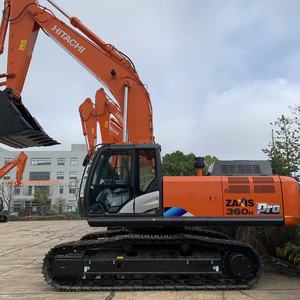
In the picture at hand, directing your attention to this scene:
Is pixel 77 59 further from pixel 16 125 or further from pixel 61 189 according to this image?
pixel 61 189

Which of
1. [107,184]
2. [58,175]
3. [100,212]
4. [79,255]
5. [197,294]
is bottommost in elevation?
[197,294]

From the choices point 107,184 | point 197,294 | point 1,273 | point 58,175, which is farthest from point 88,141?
point 58,175

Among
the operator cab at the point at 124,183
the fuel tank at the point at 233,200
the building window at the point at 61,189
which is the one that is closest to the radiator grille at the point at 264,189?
the fuel tank at the point at 233,200

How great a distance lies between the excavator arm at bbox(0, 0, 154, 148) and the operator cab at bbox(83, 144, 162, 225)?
1.91 meters

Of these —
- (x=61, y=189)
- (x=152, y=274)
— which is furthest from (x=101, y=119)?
(x=61, y=189)

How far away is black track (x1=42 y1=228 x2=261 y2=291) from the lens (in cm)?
866

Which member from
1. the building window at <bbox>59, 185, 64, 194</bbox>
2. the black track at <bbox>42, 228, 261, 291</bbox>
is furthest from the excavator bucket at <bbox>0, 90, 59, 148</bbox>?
the building window at <bbox>59, 185, 64, 194</bbox>

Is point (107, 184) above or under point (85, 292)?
→ above

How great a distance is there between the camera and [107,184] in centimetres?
886

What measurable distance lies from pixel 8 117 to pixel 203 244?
4718 millimetres

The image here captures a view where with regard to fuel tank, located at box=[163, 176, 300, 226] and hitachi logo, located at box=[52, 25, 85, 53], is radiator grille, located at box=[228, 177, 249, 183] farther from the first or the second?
hitachi logo, located at box=[52, 25, 85, 53]

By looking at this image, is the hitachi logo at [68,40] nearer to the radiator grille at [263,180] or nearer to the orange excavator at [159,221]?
the orange excavator at [159,221]

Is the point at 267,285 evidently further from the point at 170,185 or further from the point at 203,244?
the point at 170,185

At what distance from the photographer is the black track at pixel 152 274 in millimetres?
8664
